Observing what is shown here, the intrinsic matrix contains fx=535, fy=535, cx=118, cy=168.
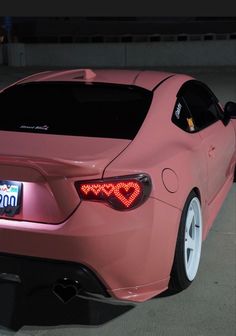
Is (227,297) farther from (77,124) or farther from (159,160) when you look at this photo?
(77,124)

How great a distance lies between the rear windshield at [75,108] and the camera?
3.24m

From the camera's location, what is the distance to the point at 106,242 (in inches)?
107

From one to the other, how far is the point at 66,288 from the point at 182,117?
1502mm

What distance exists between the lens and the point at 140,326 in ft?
10.1

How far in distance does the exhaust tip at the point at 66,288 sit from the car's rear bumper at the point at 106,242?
0.16ft

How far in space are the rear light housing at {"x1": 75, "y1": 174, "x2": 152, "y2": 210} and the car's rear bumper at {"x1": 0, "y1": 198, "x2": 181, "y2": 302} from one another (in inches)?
1.3

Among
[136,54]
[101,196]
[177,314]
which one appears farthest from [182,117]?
[136,54]

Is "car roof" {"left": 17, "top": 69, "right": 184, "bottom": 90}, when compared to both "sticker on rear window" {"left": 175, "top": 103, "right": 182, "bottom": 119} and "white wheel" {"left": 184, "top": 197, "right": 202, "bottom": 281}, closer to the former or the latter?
"sticker on rear window" {"left": 175, "top": 103, "right": 182, "bottom": 119}

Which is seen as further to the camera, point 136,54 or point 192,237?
point 136,54

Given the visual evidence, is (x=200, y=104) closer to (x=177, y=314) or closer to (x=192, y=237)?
(x=192, y=237)

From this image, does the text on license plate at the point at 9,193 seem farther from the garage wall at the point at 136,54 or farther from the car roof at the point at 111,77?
the garage wall at the point at 136,54

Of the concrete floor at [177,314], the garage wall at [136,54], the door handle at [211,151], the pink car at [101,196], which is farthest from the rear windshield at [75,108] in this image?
the garage wall at [136,54]

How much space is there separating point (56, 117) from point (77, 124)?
19cm

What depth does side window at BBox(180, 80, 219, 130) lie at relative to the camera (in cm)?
404
